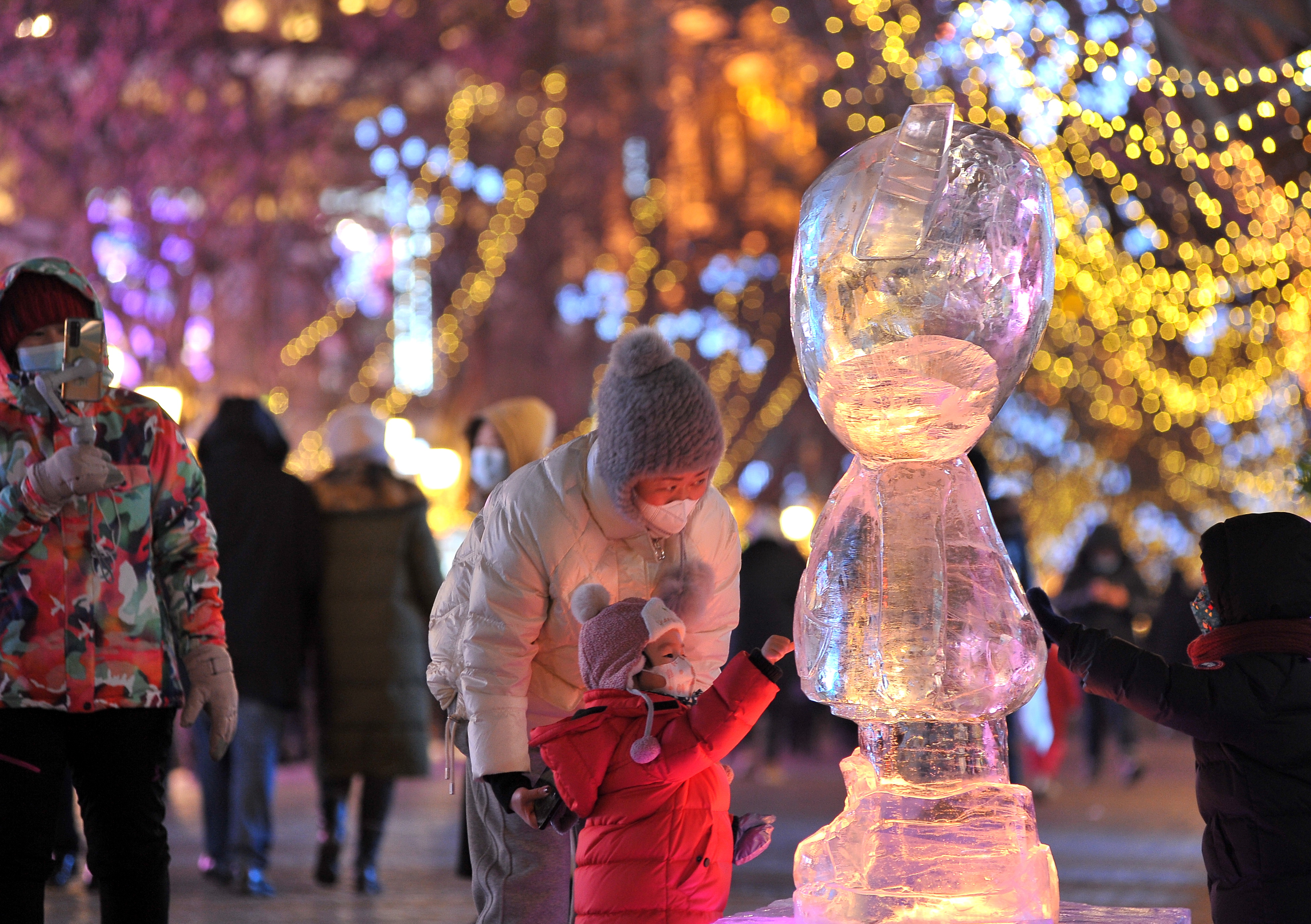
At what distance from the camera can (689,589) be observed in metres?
3.48

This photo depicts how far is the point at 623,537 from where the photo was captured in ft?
11.7

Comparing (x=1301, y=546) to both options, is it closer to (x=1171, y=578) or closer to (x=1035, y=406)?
(x=1171, y=578)

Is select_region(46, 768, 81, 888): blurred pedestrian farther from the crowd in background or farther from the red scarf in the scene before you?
→ the red scarf

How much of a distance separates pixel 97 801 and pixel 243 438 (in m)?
3.26

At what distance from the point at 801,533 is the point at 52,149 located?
9.90 metres

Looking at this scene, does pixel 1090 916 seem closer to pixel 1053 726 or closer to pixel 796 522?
pixel 1053 726

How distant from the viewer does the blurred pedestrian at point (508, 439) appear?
18.5 ft

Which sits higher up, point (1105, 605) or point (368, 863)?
point (1105, 605)

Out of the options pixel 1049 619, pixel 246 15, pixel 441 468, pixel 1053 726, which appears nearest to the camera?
pixel 1049 619

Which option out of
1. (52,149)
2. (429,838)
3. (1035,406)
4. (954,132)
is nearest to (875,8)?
(429,838)

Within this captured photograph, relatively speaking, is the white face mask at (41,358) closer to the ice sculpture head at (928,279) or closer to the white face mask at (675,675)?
the white face mask at (675,675)

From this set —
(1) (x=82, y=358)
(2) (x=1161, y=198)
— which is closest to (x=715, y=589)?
(1) (x=82, y=358)

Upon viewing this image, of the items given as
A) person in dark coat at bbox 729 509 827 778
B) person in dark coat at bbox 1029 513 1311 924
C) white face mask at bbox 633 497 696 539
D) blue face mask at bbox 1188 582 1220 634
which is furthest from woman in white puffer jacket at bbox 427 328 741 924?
person in dark coat at bbox 729 509 827 778

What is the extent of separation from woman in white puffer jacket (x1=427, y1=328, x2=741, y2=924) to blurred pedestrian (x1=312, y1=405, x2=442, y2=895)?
2810mm
